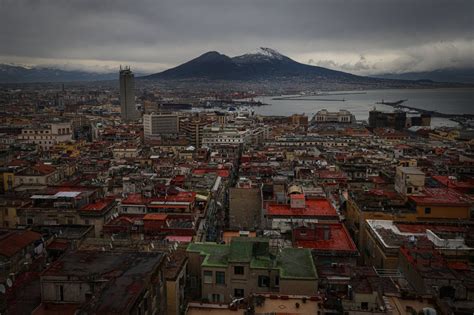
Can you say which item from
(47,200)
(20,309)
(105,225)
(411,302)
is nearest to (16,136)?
(47,200)

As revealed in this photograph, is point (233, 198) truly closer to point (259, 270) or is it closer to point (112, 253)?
point (259, 270)

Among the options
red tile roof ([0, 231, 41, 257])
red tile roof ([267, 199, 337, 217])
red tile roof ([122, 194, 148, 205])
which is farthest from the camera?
red tile roof ([122, 194, 148, 205])

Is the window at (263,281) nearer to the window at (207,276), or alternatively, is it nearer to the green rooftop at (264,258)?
the green rooftop at (264,258)

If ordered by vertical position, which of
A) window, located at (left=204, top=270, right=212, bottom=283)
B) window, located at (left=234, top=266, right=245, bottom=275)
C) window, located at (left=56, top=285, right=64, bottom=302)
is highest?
window, located at (left=56, top=285, right=64, bottom=302)

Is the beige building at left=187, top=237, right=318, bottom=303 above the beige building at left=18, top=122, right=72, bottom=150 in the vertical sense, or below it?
above

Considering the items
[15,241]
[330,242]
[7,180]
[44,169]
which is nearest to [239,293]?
[330,242]

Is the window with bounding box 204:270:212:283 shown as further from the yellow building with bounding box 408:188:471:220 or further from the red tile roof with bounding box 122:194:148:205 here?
the yellow building with bounding box 408:188:471:220

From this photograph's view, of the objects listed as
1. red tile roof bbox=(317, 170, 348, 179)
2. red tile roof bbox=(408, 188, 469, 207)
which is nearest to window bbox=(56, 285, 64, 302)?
red tile roof bbox=(408, 188, 469, 207)
